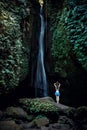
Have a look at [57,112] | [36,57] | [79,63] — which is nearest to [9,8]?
[36,57]

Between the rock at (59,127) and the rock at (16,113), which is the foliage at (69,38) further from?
the rock at (16,113)

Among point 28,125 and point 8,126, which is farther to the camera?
point 28,125

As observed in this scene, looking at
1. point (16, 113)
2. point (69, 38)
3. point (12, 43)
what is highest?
point (69, 38)

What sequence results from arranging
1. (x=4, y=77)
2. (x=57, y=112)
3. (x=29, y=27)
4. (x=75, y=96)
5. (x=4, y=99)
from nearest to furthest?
(x=4, y=77) → (x=57, y=112) → (x=4, y=99) → (x=75, y=96) → (x=29, y=27)

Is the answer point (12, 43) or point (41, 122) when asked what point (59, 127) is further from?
point (12, 43)

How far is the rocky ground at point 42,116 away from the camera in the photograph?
31.0ft

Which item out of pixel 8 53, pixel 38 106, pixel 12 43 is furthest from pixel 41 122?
pixel 12 43

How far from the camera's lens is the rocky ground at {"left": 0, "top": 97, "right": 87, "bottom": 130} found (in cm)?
946

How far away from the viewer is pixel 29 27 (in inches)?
555

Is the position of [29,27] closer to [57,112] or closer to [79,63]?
[79,63]

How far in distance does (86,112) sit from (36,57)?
19.1 ft

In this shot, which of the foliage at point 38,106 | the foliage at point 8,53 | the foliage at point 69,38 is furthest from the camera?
the foliage at point 69,38

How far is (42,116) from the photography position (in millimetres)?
10391

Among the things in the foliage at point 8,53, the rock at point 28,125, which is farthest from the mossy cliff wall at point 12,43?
the rock at point 28,125
